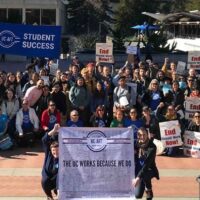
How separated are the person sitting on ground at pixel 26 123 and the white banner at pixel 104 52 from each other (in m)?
4.81

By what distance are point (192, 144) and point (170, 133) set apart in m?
0.64

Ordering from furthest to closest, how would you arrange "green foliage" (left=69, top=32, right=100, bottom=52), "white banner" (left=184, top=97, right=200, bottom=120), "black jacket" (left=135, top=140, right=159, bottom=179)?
"green foliage" (left=69, top=32, right=100, bottom=52) < "white banner" (left=184, top=97, right=200, bottom=120) < "black jacket" (left=135, top=140, right=159, bottom=179)

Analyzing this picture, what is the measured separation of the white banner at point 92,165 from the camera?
8.99m

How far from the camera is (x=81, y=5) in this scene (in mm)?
57844

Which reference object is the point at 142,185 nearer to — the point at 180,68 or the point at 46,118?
the point at 46,118

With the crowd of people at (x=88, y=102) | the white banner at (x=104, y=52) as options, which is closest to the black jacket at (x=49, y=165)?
the crowd of people at (x=88, y=102)

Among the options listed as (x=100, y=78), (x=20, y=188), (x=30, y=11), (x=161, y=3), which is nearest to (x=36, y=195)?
(x=20, y=188)

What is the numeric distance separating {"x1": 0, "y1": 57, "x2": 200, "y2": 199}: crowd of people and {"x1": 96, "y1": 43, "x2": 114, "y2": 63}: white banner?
2.59m

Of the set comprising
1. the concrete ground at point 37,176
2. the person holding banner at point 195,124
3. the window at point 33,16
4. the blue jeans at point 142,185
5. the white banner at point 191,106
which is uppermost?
the window at point 33,16

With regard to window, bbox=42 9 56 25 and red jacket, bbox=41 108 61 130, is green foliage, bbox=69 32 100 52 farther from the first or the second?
red jacket, bbox=41 108 61 130

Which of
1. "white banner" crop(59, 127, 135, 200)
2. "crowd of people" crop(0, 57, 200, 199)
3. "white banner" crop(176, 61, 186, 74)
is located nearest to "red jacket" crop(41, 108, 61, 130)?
"crowd of people" crop(0, 57, 200, 199)

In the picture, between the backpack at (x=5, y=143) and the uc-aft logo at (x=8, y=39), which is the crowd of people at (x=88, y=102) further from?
the uc-aft logo at (x=8, y=39)

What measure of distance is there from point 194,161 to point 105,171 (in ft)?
16.6

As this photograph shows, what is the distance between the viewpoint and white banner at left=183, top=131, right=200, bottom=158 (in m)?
14.1
